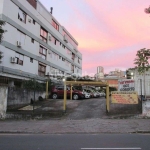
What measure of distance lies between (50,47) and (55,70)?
14.0 ft

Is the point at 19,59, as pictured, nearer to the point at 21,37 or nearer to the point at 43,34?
the point at 21,37

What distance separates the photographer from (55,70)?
34.2m

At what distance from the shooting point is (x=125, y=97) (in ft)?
51.7

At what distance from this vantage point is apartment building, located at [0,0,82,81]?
71.0ft

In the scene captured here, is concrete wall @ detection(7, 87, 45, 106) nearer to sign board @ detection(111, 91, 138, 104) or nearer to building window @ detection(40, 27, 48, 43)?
sign board @ detection(111, 91, 138, 104)

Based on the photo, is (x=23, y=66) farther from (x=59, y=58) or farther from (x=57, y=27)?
(x=57, y=27)

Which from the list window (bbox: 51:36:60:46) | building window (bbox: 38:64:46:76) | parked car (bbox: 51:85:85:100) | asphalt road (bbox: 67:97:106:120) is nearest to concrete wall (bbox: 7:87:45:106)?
parked car (bbox: 51:85:85:100)

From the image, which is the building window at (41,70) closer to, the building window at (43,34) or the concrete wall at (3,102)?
the building window at (43,34)

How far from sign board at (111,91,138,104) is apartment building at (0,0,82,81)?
11.7 meters

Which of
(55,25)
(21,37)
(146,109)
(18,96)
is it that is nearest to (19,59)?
(21,37)

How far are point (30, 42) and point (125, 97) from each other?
15.4m

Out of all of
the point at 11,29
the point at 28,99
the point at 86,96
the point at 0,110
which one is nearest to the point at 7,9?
the point at 11,29

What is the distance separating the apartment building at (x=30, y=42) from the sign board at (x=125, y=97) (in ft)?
38.3

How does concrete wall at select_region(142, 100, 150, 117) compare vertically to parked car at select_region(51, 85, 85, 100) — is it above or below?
below
